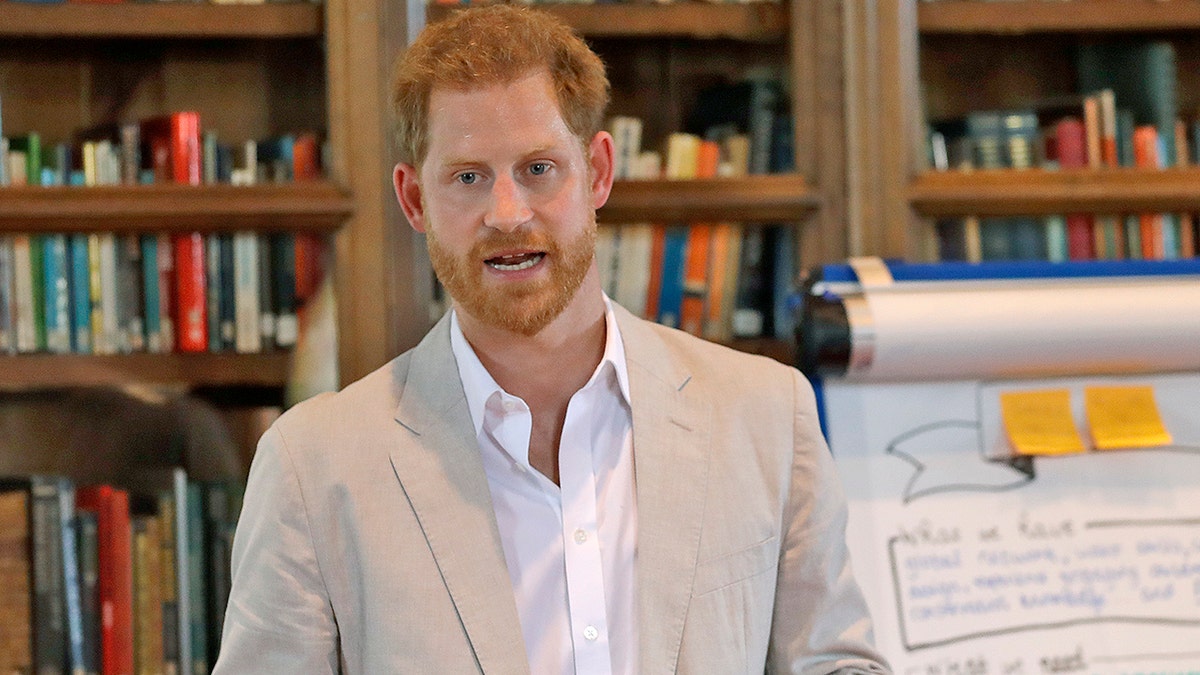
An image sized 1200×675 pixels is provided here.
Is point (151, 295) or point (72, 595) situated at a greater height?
point (151, 295)

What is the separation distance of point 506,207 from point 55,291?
1.09 meters

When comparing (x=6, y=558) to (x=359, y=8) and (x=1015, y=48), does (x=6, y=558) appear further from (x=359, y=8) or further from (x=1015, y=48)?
(x=1015, y=48)

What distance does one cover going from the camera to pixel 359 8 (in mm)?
1866

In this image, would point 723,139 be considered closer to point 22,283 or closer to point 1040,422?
point 1040,422

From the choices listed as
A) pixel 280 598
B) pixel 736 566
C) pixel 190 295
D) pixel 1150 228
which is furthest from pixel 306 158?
pixel 1150 228

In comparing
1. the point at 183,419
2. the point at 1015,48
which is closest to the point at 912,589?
the point at 1015,48

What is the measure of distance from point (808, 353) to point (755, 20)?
70cm

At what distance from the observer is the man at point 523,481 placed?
1.19m

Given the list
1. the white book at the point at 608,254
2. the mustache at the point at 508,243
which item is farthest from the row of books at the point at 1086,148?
the mustache at the point at 508,243

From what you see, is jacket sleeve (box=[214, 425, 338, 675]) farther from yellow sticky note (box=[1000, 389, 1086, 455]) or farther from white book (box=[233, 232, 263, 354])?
yellow sticky note (box=[1000, 389, 1086, 455])

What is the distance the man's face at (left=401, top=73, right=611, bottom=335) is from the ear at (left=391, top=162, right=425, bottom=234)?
0.31 feet

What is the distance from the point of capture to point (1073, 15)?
203cm

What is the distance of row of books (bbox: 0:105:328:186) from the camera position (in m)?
1.90

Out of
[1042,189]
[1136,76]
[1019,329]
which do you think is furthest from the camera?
[1136,76]
